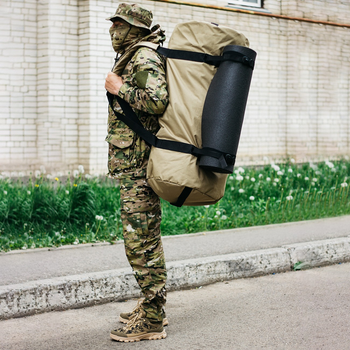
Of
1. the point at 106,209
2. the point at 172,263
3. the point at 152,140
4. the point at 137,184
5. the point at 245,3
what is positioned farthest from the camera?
the point at 245,3

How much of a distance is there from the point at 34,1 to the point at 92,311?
20.2 feet

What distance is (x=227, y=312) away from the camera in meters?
4.05

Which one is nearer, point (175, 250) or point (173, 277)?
point (173, 277)

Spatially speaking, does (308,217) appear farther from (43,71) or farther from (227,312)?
(43,71)

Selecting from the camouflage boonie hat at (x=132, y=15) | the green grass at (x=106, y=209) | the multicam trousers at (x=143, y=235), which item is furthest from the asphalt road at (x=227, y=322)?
the camouflage boonie hat at (x=132, y=15)

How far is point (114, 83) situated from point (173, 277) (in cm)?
194

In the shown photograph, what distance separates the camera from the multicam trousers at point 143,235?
3.39 metres

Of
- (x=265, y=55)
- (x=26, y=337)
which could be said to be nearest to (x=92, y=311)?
(x=26, y=337)

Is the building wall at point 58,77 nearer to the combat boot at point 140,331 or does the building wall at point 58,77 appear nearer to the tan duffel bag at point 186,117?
the combat boot at point 140,331

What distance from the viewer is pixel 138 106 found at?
325 centimetres

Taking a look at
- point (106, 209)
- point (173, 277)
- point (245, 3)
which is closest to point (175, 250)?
point (173, 277)

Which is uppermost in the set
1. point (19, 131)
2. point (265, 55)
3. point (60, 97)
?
point (265, 55)

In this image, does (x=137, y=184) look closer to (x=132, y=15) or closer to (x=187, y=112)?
(x=187, y=112)

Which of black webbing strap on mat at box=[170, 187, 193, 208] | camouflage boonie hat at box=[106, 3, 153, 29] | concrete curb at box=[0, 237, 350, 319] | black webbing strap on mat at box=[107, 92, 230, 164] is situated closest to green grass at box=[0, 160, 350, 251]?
concrete curb at box=[0, 237, 350, 319]
